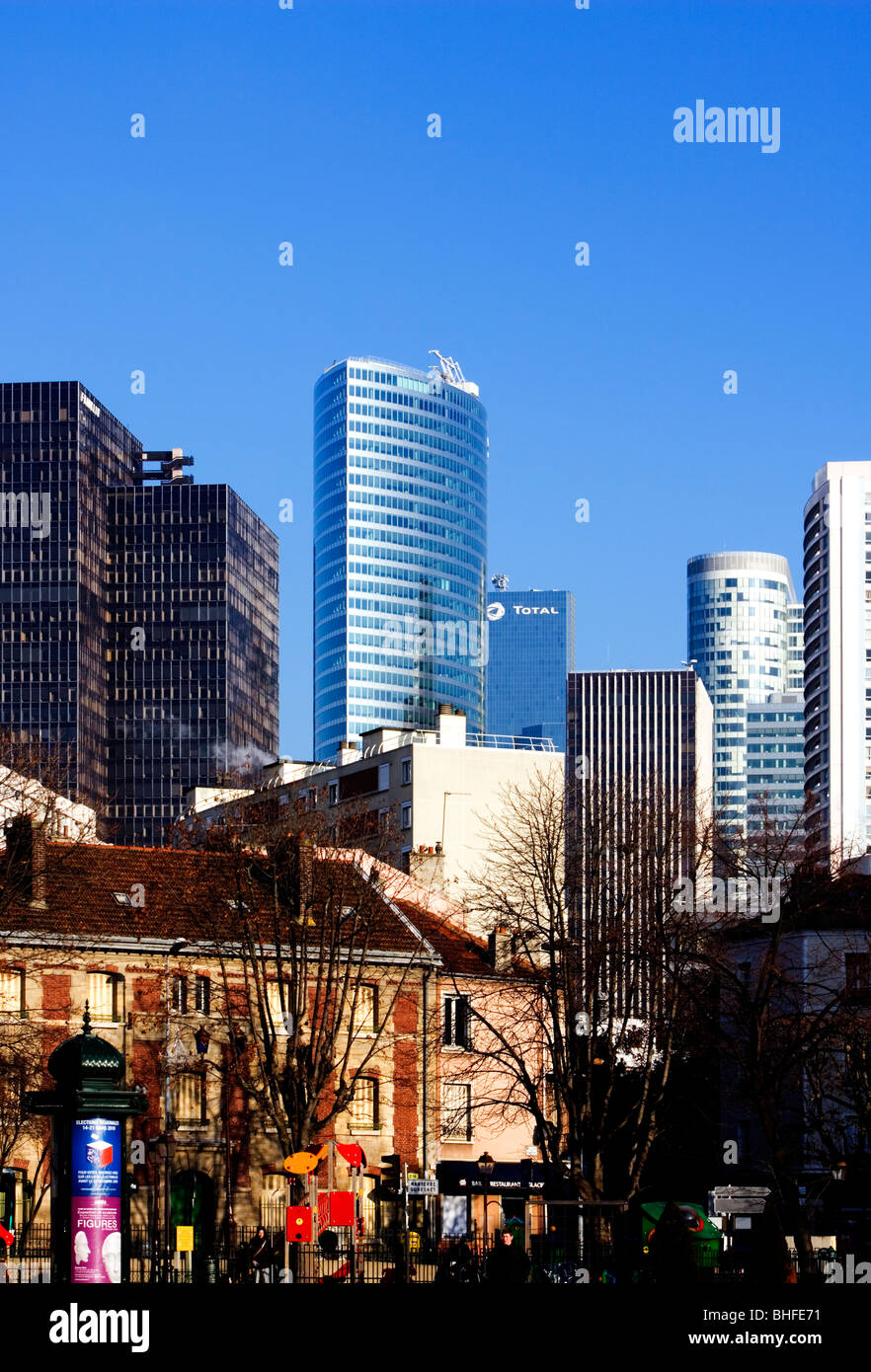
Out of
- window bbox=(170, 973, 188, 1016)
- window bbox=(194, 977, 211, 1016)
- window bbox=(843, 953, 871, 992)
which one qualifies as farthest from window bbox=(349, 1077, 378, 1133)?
window bbox=(843, 953, 871, 992)

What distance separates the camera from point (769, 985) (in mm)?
63250

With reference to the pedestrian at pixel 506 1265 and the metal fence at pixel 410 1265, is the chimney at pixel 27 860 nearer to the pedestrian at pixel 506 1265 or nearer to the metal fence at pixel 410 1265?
the metal fence at pixel 410 1265

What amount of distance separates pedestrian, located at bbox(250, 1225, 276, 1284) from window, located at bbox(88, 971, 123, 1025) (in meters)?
18.5

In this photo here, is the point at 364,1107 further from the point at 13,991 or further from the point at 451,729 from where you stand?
the point at 451,729

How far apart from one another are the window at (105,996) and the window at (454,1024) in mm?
12371

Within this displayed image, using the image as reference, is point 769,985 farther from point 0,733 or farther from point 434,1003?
point 0,733

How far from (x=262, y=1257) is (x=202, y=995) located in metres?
26.0

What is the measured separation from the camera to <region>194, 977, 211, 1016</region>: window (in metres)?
71.5

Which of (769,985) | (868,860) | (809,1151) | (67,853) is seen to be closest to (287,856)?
(67,853)

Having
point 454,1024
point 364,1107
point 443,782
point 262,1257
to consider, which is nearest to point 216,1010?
point 364,1107

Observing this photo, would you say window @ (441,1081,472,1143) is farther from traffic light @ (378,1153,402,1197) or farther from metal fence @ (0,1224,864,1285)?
metal fence @ (0,1224,864,1285)

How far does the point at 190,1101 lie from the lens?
234ft

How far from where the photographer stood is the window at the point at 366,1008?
2904 inches
